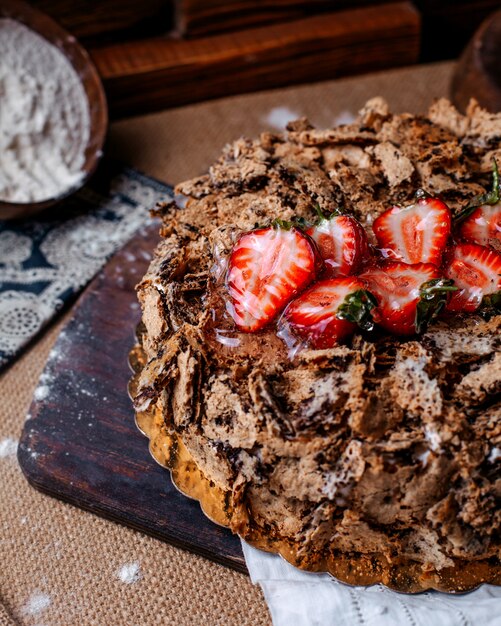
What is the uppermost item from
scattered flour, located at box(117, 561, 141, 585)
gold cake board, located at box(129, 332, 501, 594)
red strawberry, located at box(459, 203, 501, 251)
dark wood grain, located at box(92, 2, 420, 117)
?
red strawberry, located at box(459, 203, 501, 251)

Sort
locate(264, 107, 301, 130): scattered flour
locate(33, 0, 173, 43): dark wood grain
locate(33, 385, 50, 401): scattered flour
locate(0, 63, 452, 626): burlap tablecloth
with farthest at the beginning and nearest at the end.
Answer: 1. locate(264, 107, 301, 130): scattered flour
2. locate(33, 0, 173, 43): dark wood grain
3. locate(33, 385, 50, 401): scattered flour
4. locate(0, 63, 452, 626): burlap tablecloth


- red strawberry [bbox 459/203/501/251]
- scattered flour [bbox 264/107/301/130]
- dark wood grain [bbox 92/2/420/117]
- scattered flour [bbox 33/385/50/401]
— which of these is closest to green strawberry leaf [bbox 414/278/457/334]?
red strawberry [bbox 459/203/501/251]

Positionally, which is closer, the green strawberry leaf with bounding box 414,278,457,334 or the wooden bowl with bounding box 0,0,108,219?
the green strawberry leaf with bounding box 414,278,457,334

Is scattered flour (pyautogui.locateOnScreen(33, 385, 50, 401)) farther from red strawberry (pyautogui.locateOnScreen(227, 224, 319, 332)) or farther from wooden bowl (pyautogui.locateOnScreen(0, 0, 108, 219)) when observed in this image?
wooden bowl (pyautogui.locateOnScreen(0, 0, 108, 219))

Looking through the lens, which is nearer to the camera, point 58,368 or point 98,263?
point 58,368

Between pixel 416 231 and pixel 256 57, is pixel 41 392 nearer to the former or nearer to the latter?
pixel 416 231

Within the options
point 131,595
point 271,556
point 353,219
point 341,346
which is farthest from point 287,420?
point 131,595

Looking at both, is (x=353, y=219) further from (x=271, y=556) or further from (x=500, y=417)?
(x=271, y=556)
